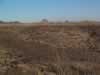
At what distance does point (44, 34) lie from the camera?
70.9ft

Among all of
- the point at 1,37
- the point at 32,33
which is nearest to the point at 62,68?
the point at 1,37

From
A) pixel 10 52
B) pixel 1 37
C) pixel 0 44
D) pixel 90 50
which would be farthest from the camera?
pixel 1 37

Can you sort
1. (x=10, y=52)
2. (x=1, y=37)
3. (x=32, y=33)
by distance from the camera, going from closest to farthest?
(x=10, y=52) < (x=1, y=37) < (x=32, y=33)

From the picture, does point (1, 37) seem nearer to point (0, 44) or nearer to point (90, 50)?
point (0, 44)

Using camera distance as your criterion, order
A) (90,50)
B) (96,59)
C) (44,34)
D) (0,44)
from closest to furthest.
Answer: (96,59), (90,50), (0,44), (44,34)

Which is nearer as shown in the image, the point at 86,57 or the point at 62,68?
the point at 62,68

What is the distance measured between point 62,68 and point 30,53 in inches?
192

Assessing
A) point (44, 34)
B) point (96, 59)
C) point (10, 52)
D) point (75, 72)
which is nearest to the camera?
point (75, 72)

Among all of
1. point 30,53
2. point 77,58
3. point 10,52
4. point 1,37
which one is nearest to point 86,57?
point 77,58

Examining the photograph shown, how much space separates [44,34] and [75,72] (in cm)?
1164

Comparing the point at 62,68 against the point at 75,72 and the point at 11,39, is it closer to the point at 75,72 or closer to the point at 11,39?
the point at 75,72

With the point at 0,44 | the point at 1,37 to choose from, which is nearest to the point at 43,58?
the point at 0,44

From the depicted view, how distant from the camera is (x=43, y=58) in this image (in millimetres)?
14102

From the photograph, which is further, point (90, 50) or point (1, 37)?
point (1, 37)
